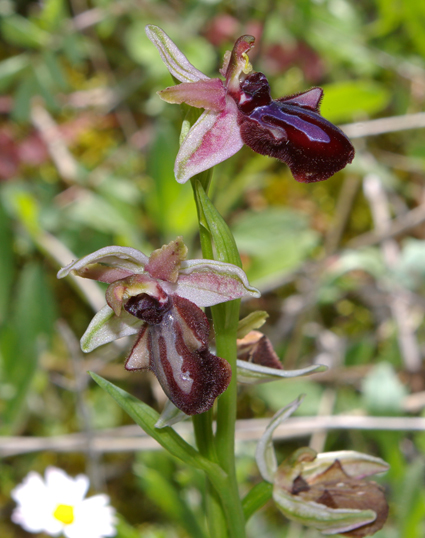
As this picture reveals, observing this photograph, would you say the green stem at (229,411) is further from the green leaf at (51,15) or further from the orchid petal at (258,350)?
the green leaf at (51,15)

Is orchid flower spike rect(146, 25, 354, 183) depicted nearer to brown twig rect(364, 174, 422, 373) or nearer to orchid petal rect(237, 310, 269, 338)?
orchid petal rect(237, 310, 269, 338)

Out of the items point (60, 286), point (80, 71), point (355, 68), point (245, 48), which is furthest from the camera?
point (80, 71)

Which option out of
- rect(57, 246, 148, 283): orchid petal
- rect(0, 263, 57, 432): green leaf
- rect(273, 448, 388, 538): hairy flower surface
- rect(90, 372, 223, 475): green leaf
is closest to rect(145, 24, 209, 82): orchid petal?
rect(57, 246, 148, 283): orchid petal

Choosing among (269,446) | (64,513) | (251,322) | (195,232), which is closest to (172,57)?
(251,322)

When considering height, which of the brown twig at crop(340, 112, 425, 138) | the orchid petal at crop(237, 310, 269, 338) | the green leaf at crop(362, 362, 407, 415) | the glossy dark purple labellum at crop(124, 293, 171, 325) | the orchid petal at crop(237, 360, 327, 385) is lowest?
the green leaf at crop(362, 362, 407, 415)

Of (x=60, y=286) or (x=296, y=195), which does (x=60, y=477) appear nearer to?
(x=60, y=286)

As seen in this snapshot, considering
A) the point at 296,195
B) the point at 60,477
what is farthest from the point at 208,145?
the point at 296,195

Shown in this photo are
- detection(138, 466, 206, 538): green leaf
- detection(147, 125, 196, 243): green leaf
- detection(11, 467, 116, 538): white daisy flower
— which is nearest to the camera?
detection(11, 467, 116, 538): white daisy flower
